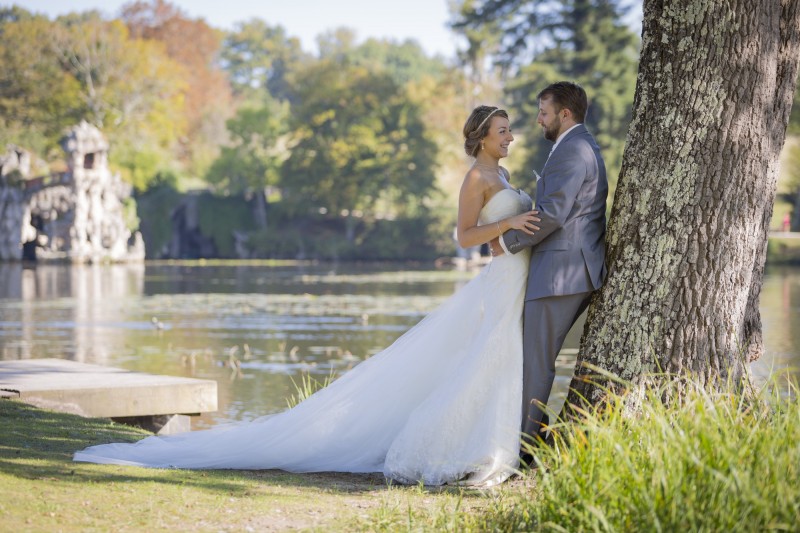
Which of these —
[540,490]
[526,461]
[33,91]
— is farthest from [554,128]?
[33,91]

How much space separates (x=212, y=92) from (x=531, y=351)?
76776mm

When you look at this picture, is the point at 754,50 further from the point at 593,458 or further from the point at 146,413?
the point at 146,413

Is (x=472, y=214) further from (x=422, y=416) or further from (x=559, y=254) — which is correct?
(x=422, y=416)

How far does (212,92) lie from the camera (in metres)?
79.9

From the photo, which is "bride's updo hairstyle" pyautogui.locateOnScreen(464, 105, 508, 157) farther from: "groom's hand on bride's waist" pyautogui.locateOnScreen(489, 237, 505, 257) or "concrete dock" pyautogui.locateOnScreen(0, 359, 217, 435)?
"concrete dock" pyautogui.locateOnScreen(0, 359, 217, 435)

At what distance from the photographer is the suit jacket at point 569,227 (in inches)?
216

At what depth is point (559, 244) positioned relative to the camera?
5.54 meters

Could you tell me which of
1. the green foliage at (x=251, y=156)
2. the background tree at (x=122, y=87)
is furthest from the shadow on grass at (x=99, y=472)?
the green foliage at (x=251, y=156)

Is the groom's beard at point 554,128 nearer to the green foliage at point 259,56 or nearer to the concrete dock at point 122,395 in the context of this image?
the concrete dock at point 122,395

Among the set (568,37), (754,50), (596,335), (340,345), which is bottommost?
(340,345)

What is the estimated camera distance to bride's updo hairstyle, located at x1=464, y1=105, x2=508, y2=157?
597 cm

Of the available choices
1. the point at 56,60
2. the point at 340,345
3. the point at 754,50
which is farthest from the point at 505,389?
the point at 56,60

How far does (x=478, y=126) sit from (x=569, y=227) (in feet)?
2.70

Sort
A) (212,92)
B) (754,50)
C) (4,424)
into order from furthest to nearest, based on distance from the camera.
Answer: (212,92) < (4,424) < (754,50)
